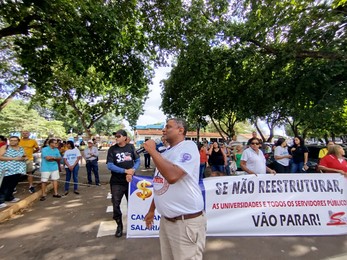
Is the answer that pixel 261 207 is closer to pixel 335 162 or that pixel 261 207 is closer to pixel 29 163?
pixel 335 162

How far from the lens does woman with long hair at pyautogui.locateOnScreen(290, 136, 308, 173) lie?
823 cm

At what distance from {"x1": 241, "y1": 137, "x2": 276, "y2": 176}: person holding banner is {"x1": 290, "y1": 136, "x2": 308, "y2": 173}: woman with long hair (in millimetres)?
3611

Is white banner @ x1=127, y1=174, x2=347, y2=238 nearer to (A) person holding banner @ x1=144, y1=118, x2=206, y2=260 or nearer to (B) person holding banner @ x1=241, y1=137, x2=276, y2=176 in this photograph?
(B) person holding banner @ x1=241, y1=137, x2=276, y2=176

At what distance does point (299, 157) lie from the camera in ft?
27.2

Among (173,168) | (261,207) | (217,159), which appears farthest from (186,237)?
(217,159)

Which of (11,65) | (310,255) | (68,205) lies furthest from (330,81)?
(11,65)

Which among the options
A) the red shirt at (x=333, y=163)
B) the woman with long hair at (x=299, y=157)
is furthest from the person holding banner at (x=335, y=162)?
the woman with long hair at (x=299, y=157)

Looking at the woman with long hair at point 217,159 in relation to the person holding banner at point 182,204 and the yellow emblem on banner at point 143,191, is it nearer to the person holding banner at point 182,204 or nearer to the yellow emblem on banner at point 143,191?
the yellow emblem on banner at point 143,191

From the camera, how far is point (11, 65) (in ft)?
46.0

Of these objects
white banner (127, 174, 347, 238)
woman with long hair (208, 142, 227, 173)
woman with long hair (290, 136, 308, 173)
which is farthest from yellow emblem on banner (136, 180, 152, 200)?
woman with long hair (290, 136, 308, 173)

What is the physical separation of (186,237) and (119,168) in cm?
253

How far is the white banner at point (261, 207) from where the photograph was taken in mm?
4395

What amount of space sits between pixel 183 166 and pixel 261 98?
10.1 metres

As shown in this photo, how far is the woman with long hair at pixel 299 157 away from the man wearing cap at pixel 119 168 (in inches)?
239
